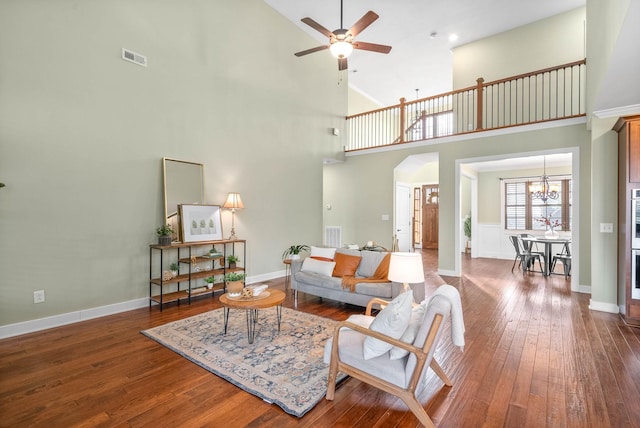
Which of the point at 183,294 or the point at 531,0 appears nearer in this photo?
the point at 183,294

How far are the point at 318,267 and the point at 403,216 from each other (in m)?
4.77

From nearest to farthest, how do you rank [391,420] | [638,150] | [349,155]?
[391,420]
[638,150]
[349,155]

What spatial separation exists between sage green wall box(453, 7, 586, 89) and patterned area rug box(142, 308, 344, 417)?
23.0 ft

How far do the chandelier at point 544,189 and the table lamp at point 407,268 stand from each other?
692cm

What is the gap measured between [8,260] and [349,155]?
671cm

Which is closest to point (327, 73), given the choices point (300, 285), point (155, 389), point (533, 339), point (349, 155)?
point (349, 155)

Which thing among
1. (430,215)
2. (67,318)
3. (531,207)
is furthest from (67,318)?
(430,215)

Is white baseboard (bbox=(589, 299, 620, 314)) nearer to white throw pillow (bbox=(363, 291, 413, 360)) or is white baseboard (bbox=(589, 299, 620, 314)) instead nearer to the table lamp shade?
white throw pillow (bbox=(363, 291, 413, 360))

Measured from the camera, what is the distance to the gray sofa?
384 cm

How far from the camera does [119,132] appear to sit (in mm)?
4004

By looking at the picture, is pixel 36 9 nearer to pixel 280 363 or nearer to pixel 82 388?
pixel 82 388

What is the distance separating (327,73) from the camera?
294 inches

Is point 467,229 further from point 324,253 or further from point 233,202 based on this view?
point 233,202

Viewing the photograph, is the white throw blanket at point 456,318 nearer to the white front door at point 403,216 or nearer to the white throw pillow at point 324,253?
the white throw pillow at point 324,253
